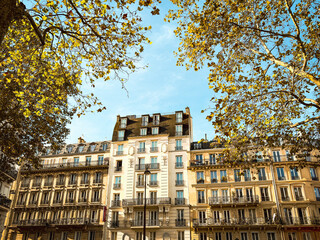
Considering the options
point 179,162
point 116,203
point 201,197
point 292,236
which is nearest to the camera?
point 292,236

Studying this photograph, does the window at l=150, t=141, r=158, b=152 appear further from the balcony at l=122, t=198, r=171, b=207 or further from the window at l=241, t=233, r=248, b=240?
the window at l=241, t=233, r=248, b=240

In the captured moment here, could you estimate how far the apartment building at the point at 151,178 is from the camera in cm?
3600

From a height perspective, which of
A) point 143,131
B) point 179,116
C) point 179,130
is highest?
point 179,116

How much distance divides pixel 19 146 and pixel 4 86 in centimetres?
397

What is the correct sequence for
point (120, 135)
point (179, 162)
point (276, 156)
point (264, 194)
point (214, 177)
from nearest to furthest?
point (264, 194), point (276, 156), point (214, 177), point (179, 162), point (120, 135)

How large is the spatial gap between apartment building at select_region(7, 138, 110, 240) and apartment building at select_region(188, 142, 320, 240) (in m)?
13.9

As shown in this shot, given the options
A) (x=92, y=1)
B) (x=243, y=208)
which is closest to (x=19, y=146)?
(x=92, y=1)

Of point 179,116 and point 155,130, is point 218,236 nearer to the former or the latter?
point 155,130

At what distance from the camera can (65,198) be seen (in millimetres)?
41250

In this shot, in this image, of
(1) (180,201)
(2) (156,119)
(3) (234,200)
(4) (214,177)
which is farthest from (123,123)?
(3) (234,200)

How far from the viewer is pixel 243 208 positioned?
114 ft

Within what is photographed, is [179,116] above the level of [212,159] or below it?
above

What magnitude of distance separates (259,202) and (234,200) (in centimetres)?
304

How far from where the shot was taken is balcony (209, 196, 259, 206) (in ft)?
112
